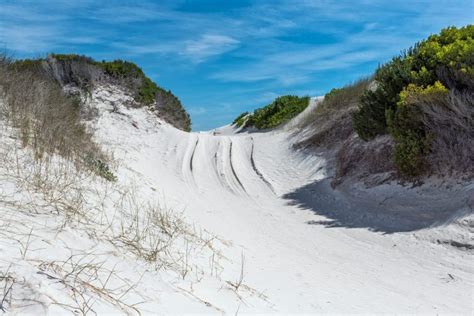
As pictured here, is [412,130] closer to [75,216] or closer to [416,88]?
[416,88]

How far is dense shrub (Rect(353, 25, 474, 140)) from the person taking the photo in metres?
9.45

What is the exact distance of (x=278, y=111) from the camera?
25.0 metres

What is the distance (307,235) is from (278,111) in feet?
57.8

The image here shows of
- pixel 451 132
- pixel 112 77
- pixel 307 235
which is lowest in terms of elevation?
pixel 307 235

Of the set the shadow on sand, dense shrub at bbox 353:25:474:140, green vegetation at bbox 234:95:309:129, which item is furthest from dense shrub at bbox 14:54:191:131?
the shadow on sand

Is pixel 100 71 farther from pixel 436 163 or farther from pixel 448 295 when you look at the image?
pixel 448 295

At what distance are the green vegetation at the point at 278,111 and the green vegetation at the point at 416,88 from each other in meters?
11.7

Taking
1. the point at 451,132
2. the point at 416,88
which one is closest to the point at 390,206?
the point at 451,132

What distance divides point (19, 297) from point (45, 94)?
8841mm

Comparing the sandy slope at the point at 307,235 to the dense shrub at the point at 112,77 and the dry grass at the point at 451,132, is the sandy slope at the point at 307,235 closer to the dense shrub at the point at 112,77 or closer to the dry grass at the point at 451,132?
the dry grass at the point at 451,132

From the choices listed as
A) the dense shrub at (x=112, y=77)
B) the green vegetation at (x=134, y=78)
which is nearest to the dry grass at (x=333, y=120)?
the dense shrub at (x=112, y=77)

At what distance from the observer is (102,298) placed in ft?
9.23

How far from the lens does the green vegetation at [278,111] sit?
77.3 feet

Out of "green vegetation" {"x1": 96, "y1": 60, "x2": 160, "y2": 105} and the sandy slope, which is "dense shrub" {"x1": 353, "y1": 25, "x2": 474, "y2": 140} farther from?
"green vegetation" {"x1": 96, "y1": 60, "x2": 160, "y2": 105}
